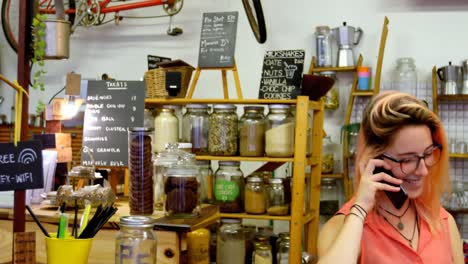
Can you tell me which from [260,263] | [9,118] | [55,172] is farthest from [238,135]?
[9,118]

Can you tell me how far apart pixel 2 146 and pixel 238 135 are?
2.42 m

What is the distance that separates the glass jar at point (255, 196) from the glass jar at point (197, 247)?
120cm

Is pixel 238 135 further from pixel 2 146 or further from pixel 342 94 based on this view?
pixel 2 146

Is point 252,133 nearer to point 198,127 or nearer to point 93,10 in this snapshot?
point 198,127

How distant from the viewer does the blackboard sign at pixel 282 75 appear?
3.95m

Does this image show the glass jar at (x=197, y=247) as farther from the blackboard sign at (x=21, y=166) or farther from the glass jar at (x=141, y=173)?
the blackboard sign at (x=21, y=166)

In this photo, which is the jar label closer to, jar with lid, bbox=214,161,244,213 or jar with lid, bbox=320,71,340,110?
jar with lid, bbox=214,161,244,213

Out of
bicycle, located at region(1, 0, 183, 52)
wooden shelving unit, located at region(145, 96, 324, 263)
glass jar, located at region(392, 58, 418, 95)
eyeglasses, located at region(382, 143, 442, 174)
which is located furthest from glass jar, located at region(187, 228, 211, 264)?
bicycle, located at region(1, 0, 183, 52)

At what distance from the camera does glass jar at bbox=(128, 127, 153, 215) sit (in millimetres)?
2137

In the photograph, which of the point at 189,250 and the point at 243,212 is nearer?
the point at 189,250

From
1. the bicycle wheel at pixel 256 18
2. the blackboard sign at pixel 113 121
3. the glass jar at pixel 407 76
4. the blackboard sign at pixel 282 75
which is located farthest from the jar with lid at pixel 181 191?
the glass jar at pixel 407 76

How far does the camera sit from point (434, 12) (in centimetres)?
520

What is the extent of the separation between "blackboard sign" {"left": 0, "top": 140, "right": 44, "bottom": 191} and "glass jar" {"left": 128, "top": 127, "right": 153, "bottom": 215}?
1.93 feet

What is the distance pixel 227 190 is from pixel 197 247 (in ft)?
4.28
